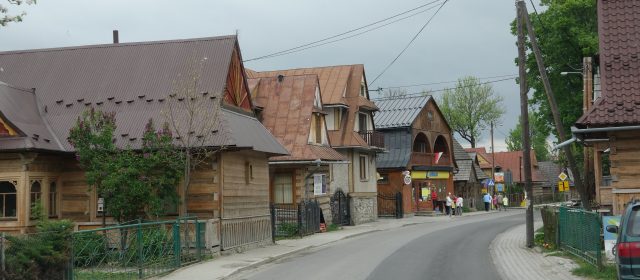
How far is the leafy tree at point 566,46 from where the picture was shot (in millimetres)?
39125

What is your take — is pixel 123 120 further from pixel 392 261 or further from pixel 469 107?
pixel 469 107

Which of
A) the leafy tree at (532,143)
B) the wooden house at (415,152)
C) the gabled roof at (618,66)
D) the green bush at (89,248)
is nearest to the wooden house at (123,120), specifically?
the green bush at (89,248)

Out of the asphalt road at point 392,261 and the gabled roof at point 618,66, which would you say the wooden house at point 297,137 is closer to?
the asphalt road at point 392,261

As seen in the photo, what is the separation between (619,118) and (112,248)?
12331 millimetres

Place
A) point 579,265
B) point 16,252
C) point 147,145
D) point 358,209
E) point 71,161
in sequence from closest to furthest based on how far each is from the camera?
1. point 16,252
2. point 579,265
3. point 147,145
4. point 71,161
5. point 358,209

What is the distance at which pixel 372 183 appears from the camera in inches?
1750

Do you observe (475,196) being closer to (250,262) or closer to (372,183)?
(372,183)

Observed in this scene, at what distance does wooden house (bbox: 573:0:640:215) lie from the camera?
55.4 ft

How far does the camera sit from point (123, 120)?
74.4ft

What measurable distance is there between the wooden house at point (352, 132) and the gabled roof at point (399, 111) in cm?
719

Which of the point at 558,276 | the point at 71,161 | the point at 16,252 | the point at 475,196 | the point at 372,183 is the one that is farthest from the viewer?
the point at 475,196

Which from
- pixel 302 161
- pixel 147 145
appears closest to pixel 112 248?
pixel 147 145

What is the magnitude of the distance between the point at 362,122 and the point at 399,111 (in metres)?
10.0

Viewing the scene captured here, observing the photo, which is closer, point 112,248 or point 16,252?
point 16,252
